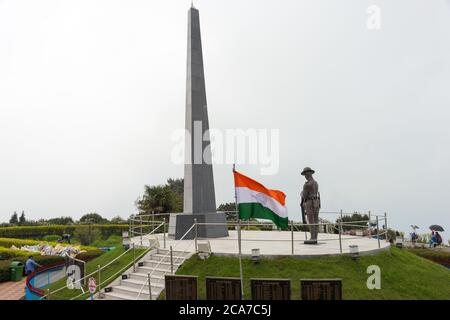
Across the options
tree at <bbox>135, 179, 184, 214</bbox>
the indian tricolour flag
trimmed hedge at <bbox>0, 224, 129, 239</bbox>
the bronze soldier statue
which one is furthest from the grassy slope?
trimmed hedge at <bbox>0, 224, 129, 239</bbox>

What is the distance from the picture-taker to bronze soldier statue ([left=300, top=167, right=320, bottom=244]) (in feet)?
42.3

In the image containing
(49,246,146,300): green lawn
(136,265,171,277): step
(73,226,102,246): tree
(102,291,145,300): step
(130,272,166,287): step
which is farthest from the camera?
(73,226,102,246): tree

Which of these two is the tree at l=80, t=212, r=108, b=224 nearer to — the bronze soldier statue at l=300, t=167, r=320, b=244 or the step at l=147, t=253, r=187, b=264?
the step at l=147, t=253, r=187, b=264

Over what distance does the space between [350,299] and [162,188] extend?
28218mm

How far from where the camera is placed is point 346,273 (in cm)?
977

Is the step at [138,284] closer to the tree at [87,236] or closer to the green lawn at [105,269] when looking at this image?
the green lawn at [105,269]

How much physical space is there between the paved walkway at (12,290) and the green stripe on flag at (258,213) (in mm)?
11908

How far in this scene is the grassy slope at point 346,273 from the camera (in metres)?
9.25

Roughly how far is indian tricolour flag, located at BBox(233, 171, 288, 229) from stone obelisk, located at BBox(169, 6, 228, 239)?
715 centimetres

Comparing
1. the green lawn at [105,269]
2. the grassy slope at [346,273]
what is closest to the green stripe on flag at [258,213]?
the grassy slope at [346,273]

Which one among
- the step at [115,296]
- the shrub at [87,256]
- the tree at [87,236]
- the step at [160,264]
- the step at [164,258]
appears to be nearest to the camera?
the step at [115,296]

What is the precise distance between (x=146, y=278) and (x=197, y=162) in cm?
660

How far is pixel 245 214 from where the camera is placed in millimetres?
8672
